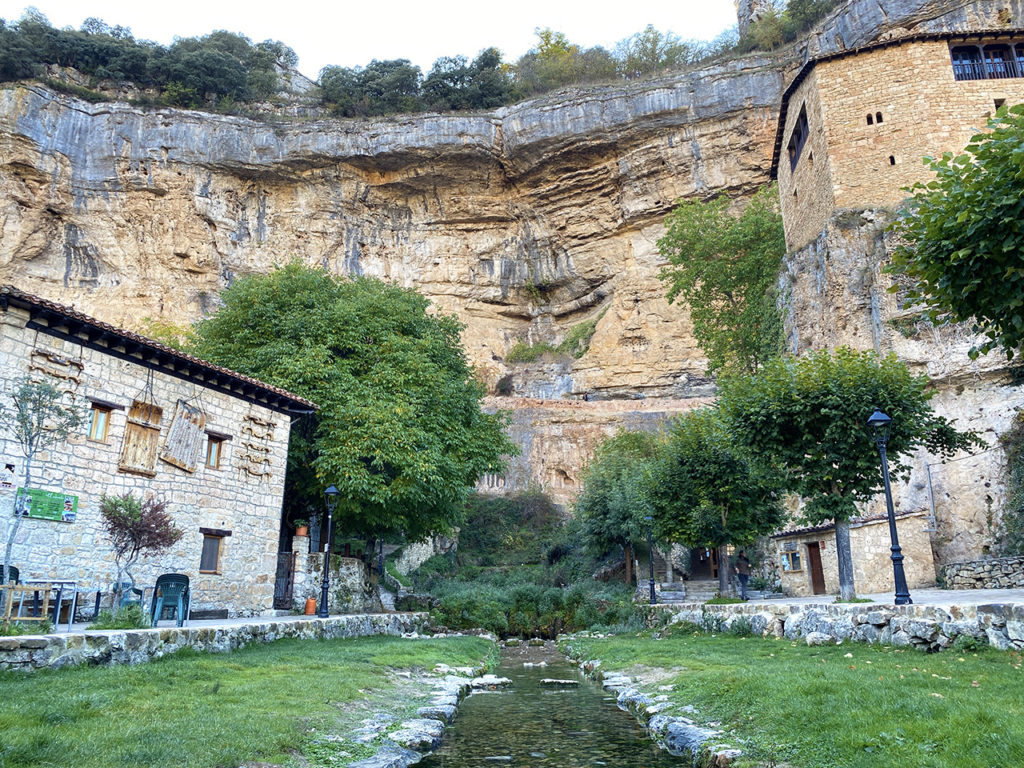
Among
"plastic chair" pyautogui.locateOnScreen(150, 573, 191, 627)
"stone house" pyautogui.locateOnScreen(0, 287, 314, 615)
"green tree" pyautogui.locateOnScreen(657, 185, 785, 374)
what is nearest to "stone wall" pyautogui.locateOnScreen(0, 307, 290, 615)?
"stone house" pyautogui.locateOnScreen(0, 287, 314, 615)

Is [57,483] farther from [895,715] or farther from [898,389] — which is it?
[898,389]

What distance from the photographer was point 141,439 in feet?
49.3

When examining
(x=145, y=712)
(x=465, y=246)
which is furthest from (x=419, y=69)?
(x=145, y=712)

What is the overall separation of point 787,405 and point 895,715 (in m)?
10.5

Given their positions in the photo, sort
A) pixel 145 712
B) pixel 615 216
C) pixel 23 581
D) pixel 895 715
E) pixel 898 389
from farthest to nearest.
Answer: pixel 615 216 < pixel 898 389 < pixel 23 581 < pixel 145 712 < pixel 895 715

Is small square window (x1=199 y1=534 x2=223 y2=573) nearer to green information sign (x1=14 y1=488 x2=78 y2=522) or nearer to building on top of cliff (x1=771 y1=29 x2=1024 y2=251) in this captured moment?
green information sign (x1=14 y1=488 x2=78 y2=522)

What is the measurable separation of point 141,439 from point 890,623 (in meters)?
14.5

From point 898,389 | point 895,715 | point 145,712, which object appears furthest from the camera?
point 898,389

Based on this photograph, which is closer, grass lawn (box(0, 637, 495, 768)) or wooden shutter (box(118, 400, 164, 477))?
grass lawn (box(0, 637, 495, 768))

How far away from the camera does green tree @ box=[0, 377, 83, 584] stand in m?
11.5

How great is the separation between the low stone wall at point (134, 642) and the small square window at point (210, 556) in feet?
10.0

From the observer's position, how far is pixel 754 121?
159 feet

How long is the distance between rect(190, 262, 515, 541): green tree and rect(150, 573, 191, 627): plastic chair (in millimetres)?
7067

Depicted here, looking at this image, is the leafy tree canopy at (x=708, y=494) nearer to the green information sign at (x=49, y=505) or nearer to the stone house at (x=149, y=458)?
the stone house at (x=149, y=458)
